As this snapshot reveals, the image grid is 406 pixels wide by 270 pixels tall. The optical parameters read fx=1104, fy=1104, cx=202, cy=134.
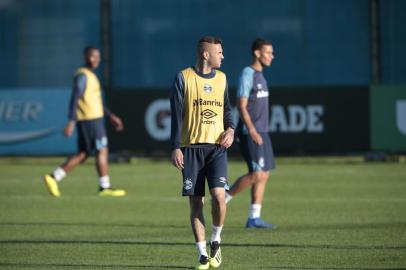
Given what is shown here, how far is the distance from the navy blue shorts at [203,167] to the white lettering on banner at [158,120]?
15.3 m

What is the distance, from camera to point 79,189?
19.3 m

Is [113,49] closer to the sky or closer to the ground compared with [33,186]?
closer to the sky

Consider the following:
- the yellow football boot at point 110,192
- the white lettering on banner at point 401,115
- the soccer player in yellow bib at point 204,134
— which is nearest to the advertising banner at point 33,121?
the white lettering on banner at point 401,115

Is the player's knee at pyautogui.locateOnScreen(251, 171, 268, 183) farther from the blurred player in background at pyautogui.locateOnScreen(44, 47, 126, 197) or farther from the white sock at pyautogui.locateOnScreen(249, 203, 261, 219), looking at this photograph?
the blurred player in background at pyautogui.locateOnScreen(44, 47, 126, 197)

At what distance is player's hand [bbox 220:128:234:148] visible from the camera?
10.1 meters

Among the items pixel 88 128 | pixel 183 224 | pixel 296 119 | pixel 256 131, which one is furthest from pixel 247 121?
pixel 296 119

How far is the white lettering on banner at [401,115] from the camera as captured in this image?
2491 centimetres

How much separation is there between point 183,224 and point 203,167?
3.82m

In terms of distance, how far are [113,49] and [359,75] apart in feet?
19.7

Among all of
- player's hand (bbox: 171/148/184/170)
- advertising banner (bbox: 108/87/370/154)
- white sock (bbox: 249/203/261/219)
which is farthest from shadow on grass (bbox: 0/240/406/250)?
advertising banner (bbox: 108/87/370/154)

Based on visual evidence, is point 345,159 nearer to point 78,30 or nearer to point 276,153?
point 276,153

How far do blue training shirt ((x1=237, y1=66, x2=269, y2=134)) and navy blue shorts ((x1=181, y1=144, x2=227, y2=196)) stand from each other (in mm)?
3335

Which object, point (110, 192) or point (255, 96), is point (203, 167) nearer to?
point (255, 96)

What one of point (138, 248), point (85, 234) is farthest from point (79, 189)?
point (138, 248)
